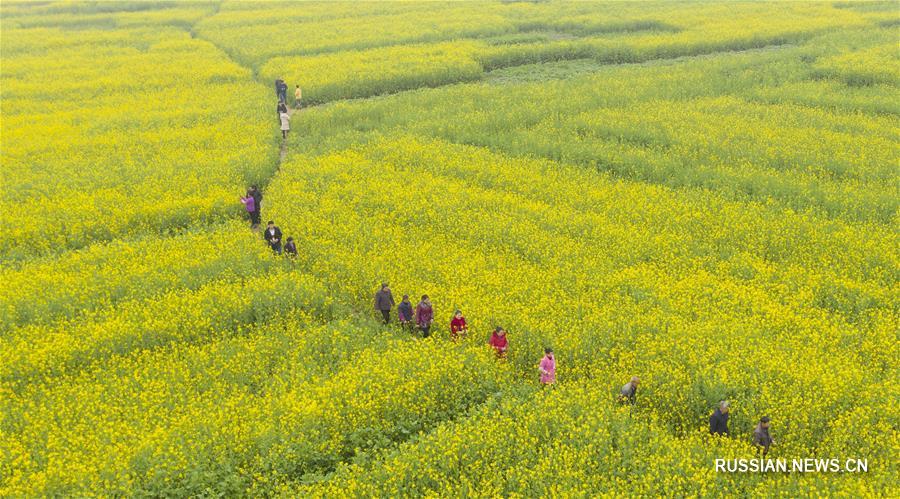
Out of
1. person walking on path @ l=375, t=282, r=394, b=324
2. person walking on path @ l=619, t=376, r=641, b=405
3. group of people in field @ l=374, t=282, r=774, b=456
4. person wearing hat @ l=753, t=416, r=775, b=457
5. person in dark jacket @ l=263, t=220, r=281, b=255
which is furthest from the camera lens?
person in dark jacket @ l=263, t=220, r=281, b=255

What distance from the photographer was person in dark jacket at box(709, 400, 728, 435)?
998 cm

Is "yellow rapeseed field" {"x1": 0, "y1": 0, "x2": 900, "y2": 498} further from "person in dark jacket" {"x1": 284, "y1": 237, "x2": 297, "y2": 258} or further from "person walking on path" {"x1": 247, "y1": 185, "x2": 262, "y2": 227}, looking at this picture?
"person walking on path" {"x1": 247, "y1": 185, "x2": 262, "y2": 227}

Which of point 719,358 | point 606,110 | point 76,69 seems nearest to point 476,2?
point 76,69

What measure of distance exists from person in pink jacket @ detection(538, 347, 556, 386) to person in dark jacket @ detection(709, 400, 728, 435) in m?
2.88

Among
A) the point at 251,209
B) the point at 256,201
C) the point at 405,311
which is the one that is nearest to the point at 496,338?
the point at 405,311

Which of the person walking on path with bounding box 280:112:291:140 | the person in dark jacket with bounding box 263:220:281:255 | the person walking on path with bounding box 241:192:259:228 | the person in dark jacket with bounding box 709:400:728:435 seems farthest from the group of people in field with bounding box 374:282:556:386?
the person walking on path with bounding box 280:112:291:140

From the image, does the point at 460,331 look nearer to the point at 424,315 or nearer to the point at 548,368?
the point at 424,315

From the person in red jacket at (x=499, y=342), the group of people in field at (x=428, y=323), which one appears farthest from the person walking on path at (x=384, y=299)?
the person in red jacket at (x=499, y=342)

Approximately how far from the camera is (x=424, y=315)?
13375 millimetres

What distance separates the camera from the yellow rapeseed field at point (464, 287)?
995 centimetres

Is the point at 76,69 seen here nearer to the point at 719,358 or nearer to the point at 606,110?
the point at 606,110

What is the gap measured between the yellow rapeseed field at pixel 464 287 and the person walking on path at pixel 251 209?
0.50 meters

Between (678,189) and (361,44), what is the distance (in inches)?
1345

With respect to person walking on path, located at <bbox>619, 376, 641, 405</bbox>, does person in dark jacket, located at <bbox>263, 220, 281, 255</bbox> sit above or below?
above
